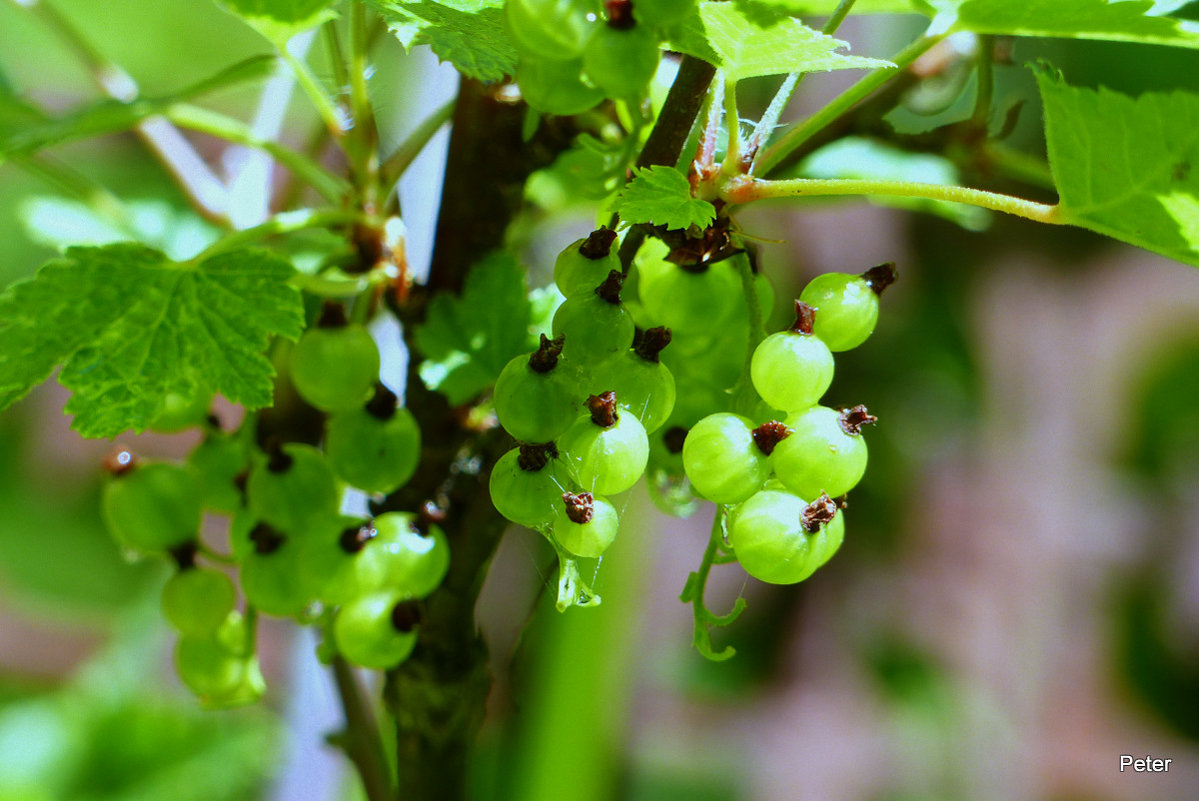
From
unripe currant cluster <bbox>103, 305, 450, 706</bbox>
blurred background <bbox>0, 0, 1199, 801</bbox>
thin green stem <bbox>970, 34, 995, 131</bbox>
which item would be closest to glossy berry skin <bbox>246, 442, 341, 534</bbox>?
unripe currant cluster <bbox>103, 305, 450, 706</bbox>

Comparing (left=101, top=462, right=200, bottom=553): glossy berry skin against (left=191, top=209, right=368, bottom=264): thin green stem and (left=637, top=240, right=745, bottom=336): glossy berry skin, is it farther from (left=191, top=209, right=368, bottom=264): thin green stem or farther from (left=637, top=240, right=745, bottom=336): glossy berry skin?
(left=637, top=240, right=745, bottom=336): glossy berry skin

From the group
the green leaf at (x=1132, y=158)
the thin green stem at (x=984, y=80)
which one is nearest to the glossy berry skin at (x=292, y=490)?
the green leaf at (x=1132, y=158)

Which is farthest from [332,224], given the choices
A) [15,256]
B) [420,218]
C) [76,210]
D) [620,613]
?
[15,256]

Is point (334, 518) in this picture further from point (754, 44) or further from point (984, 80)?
point (984, 80)

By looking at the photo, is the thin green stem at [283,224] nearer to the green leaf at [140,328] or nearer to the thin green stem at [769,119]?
the green leaf at [140,328]

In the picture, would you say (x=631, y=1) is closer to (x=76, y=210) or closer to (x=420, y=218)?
(x=420, y=218)

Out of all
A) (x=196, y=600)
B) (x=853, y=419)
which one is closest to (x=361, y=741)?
(x=196, y=600)
